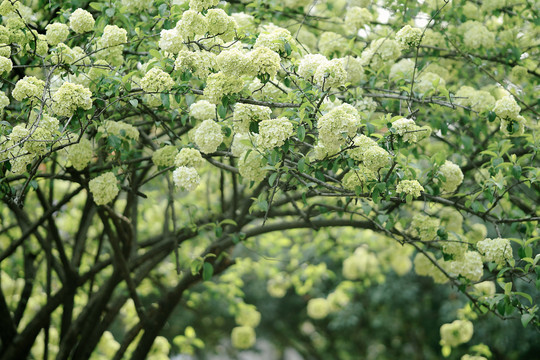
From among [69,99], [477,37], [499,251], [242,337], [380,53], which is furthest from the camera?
[242,337]

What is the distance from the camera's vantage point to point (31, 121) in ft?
9.80

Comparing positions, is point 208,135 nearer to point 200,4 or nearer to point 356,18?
point 200,4

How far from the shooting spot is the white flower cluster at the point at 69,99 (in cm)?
271

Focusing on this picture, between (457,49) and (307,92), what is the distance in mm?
1627

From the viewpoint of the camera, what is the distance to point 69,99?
2711 mm

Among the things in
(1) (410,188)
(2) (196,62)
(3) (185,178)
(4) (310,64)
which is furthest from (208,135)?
(1) (410,188)

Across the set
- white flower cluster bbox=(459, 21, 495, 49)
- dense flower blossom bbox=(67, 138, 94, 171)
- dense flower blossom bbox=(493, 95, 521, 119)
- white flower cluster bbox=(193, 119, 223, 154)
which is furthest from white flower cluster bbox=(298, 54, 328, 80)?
white flower cluster bbox=(459, 21, 495, 49)

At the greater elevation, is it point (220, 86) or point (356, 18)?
point (356, 18)

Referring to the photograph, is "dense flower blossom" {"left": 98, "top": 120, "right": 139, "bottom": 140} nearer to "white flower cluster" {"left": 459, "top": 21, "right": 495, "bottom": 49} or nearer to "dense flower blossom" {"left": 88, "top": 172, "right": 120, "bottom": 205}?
"dense flower blossom" {"left": 88, "top": 172, "right": 120, "bottom": 205}

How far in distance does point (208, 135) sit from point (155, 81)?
15.2 inches

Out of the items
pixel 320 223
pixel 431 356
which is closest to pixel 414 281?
pixel 431 356

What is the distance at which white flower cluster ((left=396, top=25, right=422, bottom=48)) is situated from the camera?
10.3ft

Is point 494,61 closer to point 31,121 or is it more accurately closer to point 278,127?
point 278,127

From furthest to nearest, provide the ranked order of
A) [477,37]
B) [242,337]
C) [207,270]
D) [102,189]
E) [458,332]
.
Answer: [242,337], [458,332], [477,37], [207,270], [102,189]
